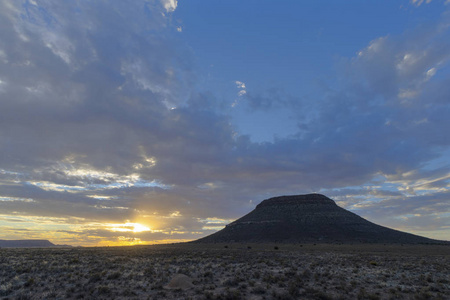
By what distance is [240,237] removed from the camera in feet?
404

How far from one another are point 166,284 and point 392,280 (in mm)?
18788

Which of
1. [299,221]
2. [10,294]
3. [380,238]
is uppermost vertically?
[299,221]

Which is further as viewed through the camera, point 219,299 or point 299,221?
point 299,221

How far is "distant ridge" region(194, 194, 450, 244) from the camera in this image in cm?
10812

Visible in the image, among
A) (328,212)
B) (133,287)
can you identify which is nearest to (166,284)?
(133,287)

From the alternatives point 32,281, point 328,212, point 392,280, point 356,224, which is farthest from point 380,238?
point 32,281

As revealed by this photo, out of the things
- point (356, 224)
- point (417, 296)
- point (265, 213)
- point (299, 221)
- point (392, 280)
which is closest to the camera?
point (417, 296)

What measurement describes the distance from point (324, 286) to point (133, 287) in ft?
45.9

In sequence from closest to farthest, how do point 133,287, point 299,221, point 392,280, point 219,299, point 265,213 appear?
point 219,299
point 133,287
point 392,280
point 299,221
point 265,213

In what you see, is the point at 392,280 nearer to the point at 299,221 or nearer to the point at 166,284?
the point at 166,284

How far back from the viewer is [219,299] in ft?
52.5

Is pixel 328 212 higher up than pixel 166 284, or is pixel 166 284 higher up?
pixel 328 212

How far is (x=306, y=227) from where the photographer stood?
400 feet

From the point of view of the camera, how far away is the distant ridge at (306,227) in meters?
108
